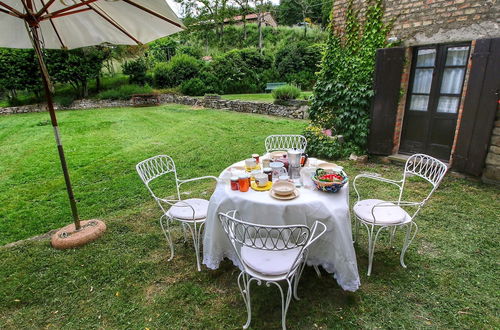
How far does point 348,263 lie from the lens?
2.11 metres

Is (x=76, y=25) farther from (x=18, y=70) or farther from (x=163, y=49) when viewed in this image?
(x=163, y=49)

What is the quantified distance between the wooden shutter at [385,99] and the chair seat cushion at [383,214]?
9.02 feet

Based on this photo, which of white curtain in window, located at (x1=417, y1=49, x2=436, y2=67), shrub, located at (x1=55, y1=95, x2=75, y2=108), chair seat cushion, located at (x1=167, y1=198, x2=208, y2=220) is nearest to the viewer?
chair seat cushion, located at (x1=167, y1=198, x2=208, y2=220)

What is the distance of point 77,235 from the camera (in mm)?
3088

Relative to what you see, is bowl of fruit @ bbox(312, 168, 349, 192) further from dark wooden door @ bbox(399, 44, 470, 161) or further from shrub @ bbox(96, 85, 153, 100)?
shrub @ bbox(96, 85, 153, 100)

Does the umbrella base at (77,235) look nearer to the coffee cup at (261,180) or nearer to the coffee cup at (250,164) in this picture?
the coffee cup at (250,164)

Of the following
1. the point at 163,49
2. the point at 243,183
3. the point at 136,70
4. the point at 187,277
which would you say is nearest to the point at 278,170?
the point at 243,183

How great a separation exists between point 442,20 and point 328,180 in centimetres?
371

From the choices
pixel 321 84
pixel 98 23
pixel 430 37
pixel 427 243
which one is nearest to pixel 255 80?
pixel 321 84

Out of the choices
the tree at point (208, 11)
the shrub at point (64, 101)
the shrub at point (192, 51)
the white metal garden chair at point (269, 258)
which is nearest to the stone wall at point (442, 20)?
the white metal garden chair at point (269, 258)

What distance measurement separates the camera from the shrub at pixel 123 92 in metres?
13.5

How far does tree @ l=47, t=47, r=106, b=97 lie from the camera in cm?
1242

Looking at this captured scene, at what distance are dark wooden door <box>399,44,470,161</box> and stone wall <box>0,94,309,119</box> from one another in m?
4.35

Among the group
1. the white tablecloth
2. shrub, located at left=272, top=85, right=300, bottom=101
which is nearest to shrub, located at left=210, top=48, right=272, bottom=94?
shrub, located at left=272, top=85, right=300, bottom=101
